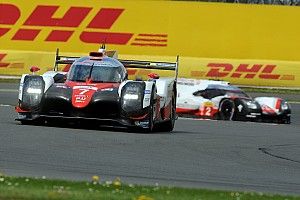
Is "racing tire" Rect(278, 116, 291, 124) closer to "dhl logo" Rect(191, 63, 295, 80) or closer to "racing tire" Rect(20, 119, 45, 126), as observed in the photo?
"dhl logo" Rect(191, 63, 295, 80)

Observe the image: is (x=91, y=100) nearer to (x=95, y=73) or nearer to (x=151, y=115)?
(x=151, y=115)

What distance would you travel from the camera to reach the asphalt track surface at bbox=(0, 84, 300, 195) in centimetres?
1107

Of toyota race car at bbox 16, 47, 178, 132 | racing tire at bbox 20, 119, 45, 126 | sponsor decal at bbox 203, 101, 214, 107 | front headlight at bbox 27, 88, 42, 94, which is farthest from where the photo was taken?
sponsor decal at bbox 203, 101, 214, 107

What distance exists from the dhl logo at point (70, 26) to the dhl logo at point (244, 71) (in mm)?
2009

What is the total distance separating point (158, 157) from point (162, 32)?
21.5 meters

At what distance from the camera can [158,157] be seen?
13305 millimetres

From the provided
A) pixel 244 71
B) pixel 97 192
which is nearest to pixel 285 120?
pixel 244 71

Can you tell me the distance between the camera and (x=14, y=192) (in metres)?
8.67

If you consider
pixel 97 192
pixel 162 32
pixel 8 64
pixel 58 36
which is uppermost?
pixel 162 32

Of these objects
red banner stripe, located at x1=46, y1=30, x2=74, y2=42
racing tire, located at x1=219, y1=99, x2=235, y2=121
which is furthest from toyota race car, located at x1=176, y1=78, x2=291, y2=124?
red banner stripe, located at x1=46, y1=30, x2=74, y2=42

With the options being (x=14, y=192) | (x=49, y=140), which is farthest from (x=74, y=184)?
(x=49, y=140)

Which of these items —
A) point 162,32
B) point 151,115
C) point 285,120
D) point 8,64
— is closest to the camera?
point 151,115

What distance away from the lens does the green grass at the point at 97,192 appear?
28.4ft

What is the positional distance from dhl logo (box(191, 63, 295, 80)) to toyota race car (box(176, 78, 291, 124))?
682 cm
